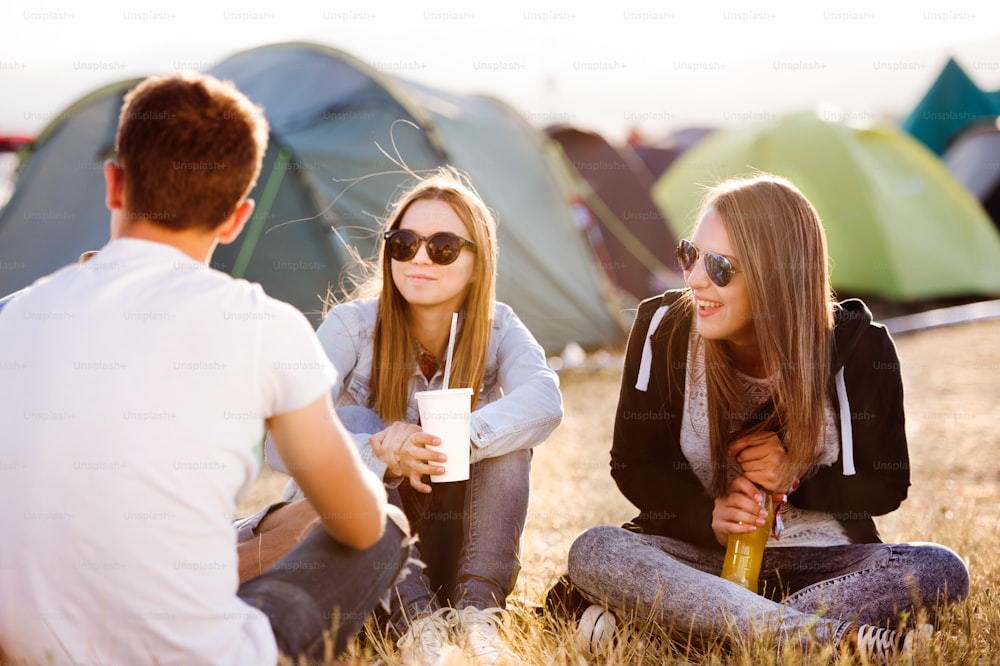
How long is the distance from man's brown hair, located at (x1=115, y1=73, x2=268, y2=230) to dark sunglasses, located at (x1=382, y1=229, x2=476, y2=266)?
1176mm

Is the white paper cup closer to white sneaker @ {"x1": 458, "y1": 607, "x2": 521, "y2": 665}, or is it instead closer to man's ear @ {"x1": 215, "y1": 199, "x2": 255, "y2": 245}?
white sneaker @ {"x1": 458, "y1": 607, "x2": 521, "y2": 665}

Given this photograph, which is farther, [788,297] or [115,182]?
[788,297]

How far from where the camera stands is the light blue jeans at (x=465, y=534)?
2623 mm

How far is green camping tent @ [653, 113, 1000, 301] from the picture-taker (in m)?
9.72

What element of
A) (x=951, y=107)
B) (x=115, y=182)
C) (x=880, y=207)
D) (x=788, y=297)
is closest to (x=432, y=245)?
(x=788, y=297)

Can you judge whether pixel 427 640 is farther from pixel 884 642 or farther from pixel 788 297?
pixel 788 297

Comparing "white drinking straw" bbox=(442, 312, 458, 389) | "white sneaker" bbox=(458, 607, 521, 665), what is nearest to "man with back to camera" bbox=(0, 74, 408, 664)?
"white sneaker" bbox=(458, 607, 521, 665)

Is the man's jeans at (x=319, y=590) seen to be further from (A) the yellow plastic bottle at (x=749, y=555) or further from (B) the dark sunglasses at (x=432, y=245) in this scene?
(B) the dark sunglasses at (x=432, y=245)

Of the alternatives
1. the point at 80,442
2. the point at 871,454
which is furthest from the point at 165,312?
the point at 871,454

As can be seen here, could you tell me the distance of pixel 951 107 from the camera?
13891 millimetres

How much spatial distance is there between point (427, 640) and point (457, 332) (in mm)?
929

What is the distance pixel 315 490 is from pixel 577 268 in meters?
5.61

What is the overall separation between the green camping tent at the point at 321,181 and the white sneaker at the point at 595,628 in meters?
2.87

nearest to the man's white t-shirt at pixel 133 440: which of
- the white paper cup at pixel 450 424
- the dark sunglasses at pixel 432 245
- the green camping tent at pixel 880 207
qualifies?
the white paper cup at pixel 450 424
